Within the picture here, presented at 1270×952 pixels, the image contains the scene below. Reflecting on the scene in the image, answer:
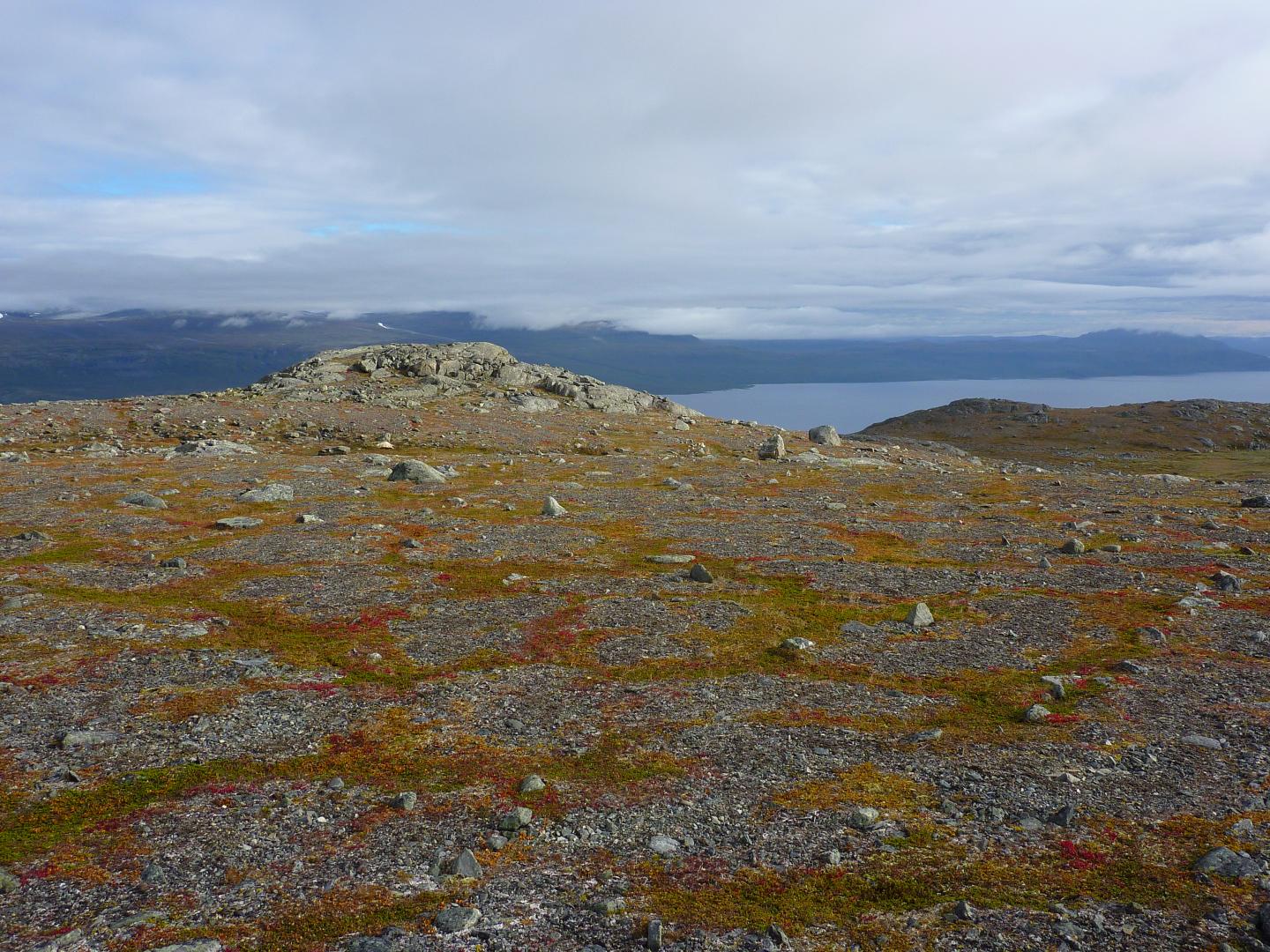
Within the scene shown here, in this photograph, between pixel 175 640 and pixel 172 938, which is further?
pixel 175 640

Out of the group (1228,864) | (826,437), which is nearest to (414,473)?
(1228,864)

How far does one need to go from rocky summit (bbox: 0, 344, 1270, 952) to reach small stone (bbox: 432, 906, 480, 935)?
0.04 metres

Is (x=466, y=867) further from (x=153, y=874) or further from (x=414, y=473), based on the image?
(x=414, y=473)

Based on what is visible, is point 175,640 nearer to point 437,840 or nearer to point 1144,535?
point 437,840

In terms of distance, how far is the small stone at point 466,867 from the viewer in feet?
41.7

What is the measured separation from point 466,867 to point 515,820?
5.30 feet

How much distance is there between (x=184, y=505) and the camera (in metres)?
47.5

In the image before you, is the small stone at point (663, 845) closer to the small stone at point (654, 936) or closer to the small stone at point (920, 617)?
the small stone at point (654, 936)

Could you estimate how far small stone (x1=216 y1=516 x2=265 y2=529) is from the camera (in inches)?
1658

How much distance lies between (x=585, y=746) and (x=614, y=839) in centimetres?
403

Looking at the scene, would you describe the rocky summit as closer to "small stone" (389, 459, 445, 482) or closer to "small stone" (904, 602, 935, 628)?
"small stone" (904, 602, 935, 628)

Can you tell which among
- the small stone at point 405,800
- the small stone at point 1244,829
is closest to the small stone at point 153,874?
the small stone at point 405,800

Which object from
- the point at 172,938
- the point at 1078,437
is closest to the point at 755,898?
the point at 172,938

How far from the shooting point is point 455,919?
11.5 meters
